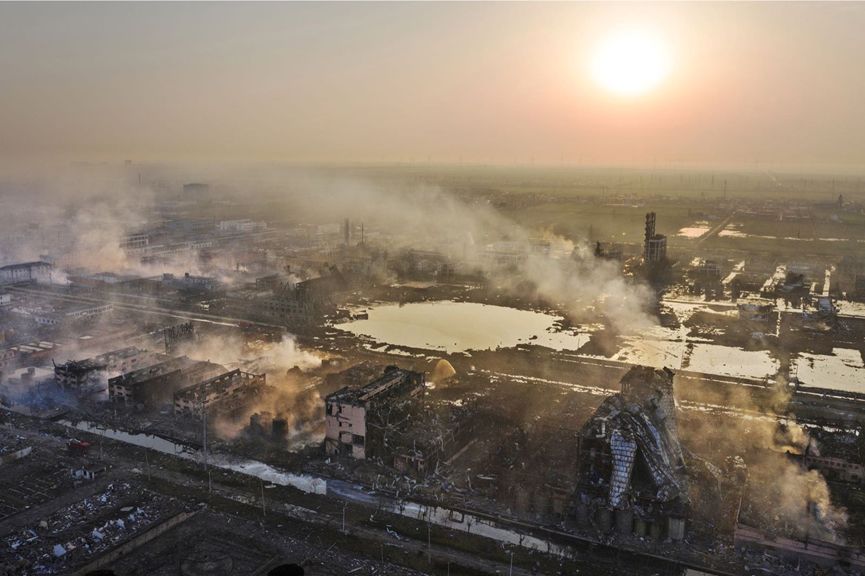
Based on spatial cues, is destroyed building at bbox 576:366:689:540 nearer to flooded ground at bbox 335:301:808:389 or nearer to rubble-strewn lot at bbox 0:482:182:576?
rubble-strewn lot at bbox 0:482:182:576

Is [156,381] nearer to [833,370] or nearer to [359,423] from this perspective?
[359,423]

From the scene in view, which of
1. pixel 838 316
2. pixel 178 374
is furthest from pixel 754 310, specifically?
pixel 178 374

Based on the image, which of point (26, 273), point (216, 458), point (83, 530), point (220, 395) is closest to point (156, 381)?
point (220, 395)

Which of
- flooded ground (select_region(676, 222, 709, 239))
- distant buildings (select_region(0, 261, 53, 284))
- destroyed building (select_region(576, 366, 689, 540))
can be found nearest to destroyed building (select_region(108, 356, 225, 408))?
destroyed building (select_region(576, 366, 689, 540))

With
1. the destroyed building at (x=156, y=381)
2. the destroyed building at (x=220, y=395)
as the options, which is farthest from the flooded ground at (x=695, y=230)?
the destroyed building at (x=156, y=381)

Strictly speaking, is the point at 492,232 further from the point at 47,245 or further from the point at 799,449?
the point at 799,449

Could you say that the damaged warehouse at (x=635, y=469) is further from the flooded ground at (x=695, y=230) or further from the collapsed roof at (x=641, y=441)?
the flooded ground at (x=695, y=230)
